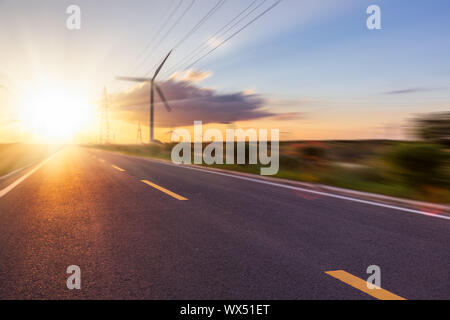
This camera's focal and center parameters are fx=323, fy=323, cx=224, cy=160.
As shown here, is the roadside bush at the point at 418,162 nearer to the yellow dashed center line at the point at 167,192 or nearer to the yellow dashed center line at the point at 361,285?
the yellow dashed center line at the point at 167,192

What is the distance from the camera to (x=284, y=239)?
4277mm

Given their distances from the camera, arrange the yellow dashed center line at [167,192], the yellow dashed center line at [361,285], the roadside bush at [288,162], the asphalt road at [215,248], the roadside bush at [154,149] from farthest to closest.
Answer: the roadside bush at [154,149] → the roadside bush at [288,162] → the yellow dashed center line at [167,192] → the asphalt road at [215,248] → the yellow dashed center line at [361,285]

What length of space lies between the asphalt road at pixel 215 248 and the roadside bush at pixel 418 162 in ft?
9.12

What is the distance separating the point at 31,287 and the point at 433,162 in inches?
344

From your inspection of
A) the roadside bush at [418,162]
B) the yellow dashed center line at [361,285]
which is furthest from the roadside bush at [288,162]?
the yellow dashed center line at [361,285]

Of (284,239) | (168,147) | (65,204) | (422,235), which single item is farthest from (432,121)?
(168,147)

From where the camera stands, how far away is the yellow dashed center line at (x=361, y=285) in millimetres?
2730

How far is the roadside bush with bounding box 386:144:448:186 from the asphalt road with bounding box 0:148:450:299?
278 centimetres

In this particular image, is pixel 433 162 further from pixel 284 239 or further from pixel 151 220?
pixel 151 220

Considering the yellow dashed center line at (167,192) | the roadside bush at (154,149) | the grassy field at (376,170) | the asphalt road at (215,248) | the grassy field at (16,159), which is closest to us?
the asphalt road at (215,248)

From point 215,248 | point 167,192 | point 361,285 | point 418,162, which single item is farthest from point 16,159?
point 361,285

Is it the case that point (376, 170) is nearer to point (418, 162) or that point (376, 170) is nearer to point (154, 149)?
point (418, 162)

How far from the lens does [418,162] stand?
8.30 metres

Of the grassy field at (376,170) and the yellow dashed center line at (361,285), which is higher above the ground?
the grassy field at (376,170)
